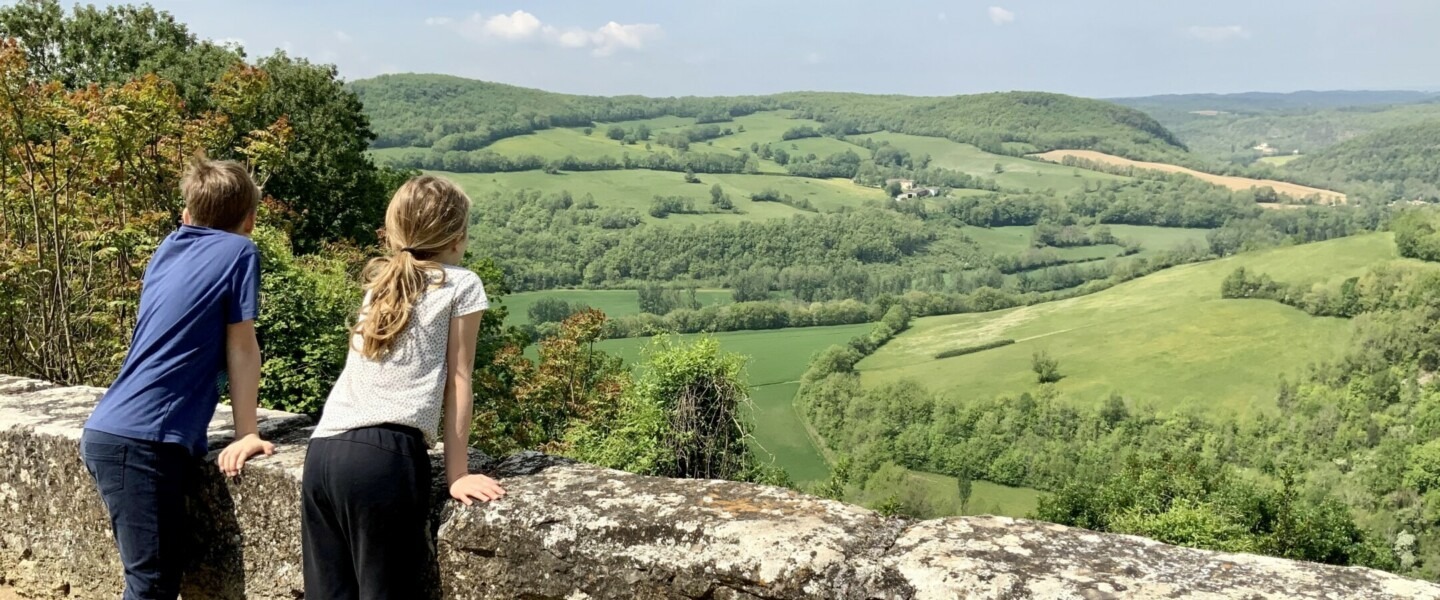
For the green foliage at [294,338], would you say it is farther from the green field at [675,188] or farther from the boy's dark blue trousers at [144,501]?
the green field at [675,188]

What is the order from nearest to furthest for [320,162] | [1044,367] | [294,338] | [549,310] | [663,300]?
[294,338] < [320,162] < [549,310] < [1044,367] < [663,300]

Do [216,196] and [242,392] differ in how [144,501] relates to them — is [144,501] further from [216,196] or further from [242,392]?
[216,196]

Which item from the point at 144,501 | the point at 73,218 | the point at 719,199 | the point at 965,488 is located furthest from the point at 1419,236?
the point at 144,501

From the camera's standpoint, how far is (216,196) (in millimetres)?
3295

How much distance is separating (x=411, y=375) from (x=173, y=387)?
0.94 m

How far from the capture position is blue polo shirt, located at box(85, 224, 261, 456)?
3170mm

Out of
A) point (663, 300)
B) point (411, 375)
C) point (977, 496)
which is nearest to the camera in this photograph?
point (411, 375)

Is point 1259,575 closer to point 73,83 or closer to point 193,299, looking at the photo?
point 193,299

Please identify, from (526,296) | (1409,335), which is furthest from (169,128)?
(1409,335)

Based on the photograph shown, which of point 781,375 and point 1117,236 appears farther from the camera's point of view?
point 1117,236

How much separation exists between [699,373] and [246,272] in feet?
96.3

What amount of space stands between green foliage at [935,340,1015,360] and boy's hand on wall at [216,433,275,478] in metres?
98.0

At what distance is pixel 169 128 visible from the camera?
16.2 metres

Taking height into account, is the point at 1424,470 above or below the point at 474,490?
below
